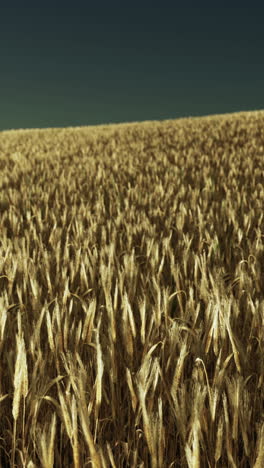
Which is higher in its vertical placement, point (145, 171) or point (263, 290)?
point (145, 171)

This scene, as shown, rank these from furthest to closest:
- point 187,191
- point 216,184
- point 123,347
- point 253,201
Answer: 1. point 216,184
2. point 187,191
3. point 253,201
4. point 123,347

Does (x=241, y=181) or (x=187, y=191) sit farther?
(x=241, y=181)

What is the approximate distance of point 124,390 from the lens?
3.42ft

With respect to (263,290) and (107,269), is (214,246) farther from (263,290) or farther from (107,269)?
(107,269)

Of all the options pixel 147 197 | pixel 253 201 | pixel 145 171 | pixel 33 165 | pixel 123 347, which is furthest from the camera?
pixel 33 165

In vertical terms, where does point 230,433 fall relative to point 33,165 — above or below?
below

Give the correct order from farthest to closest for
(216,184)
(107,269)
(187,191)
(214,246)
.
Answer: (216,184) < (187,191) < (214,246) < (107,269)

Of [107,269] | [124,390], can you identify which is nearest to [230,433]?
[124,390]

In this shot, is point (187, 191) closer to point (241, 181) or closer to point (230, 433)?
point (241, 181)

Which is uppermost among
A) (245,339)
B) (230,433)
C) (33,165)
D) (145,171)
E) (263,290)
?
(33,165)

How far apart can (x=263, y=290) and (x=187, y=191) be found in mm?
2226

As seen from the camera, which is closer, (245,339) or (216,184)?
(245,339)

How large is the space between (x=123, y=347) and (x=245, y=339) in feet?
1.08

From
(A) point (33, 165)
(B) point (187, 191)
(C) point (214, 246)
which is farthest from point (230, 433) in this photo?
(A) point (33, 165)
